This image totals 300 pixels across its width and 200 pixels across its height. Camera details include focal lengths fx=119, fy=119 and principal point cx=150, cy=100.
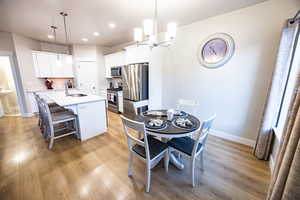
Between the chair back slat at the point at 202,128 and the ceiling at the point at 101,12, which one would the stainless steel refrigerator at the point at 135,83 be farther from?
the chair back slat at the point at 202,128

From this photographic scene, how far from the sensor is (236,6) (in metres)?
2.13

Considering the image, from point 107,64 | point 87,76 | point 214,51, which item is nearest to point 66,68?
point 87,76

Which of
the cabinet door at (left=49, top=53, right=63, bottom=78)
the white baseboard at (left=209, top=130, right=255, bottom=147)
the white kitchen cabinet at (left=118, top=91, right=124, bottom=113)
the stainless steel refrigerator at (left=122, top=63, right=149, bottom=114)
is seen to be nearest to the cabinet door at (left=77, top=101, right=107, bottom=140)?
the stainless steel refrigerator at (left=122, top=63, right=149, bottom=114)

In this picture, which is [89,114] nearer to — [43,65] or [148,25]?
[148,25]

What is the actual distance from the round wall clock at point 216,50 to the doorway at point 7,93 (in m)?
6.08

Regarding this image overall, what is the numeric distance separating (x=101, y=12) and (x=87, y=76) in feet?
10.5

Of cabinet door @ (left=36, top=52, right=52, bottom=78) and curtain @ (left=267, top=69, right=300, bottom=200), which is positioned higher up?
cabinet door @ (left=36, top=52, right=52, bottom=78)

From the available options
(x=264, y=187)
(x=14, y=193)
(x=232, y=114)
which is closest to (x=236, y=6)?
(x=232, y=114)

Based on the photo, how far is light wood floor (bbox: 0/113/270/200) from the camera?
1.47m

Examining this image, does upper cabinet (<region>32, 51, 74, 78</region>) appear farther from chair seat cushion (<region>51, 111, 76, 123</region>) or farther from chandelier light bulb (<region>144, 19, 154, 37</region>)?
chandelier light bulb (<region>144, 19, 154, 37</region>)

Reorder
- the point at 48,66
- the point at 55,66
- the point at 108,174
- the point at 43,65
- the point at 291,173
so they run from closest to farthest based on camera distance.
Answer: the point at 291,173 → the point at 108,174 → the point at 43,65 → the point at 48,66 → the point at 55,66

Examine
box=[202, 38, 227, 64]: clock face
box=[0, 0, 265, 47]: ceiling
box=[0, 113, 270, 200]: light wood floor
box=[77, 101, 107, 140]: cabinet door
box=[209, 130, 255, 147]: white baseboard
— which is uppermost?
box=[0, 0, 265, 47]: ceiling

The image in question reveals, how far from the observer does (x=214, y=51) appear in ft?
8.42

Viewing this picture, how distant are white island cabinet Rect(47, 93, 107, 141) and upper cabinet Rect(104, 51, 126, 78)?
2.11 m
